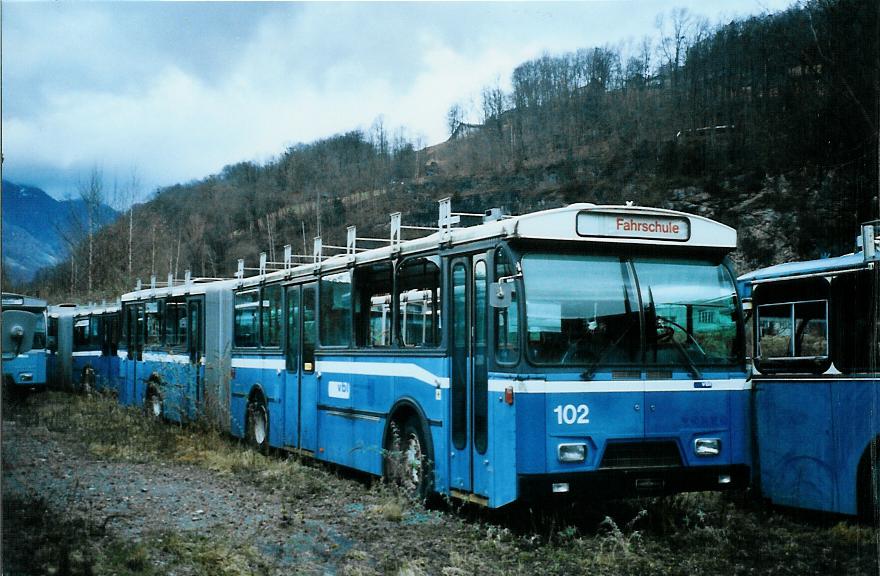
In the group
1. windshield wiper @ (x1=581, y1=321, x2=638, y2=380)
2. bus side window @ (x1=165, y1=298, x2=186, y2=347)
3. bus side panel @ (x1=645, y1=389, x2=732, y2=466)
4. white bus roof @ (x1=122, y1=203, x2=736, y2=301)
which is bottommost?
bus side panel @ (x1=645, y1=389, x2=732, y2=466)

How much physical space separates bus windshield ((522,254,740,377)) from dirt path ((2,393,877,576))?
1484mm

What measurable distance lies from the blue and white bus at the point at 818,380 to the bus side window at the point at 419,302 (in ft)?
10.9

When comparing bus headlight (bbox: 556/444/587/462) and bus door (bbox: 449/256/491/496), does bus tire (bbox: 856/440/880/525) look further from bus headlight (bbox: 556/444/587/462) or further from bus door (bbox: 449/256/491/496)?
bus door (bbox: 449/256/491/496)

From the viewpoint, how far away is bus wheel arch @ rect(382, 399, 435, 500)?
9961 mm

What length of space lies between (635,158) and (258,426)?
50.2 ft

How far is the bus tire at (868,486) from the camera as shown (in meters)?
8.39

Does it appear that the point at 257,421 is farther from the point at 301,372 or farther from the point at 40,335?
the point at 40,335

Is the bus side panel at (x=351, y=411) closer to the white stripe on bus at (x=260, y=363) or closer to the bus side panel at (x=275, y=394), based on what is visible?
the bus side panel at (x=275, y=394)

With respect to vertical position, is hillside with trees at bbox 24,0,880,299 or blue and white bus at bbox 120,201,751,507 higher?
hillside with trees at bbox 24,0,880,299

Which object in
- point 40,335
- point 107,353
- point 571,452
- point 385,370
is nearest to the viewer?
point 571,452

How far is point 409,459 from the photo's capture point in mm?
10492

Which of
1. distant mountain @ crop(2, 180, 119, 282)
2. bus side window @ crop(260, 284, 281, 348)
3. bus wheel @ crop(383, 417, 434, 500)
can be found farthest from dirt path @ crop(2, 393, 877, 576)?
bus side window @ crop(260, 284, 281, 348)

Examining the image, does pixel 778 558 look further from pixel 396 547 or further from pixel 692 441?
pixel 396 547

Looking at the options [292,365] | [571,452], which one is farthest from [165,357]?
[571,452]
